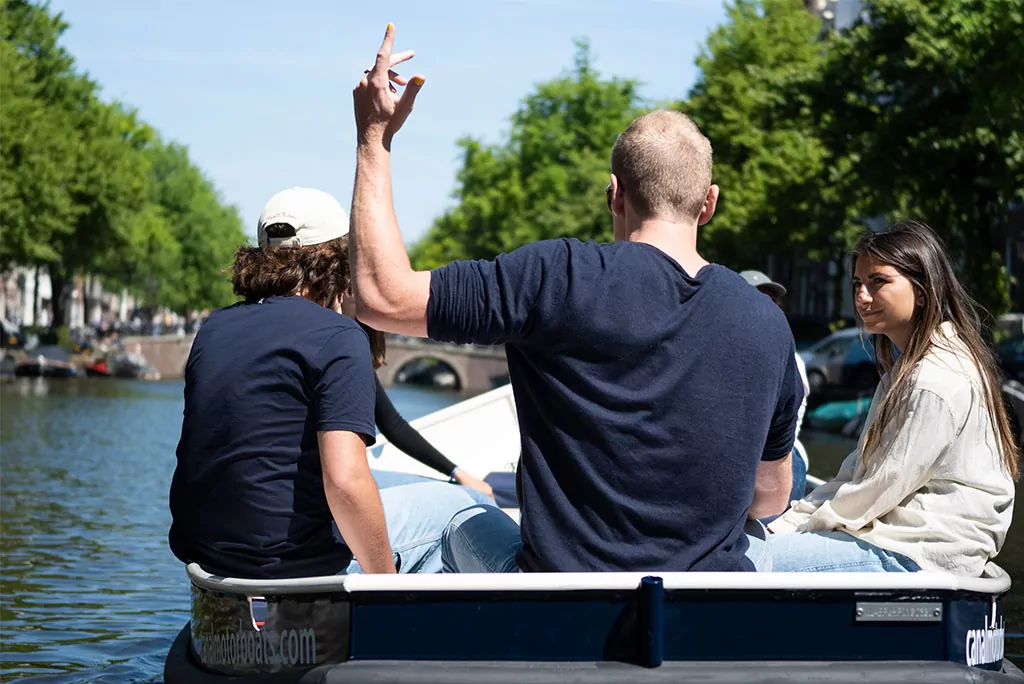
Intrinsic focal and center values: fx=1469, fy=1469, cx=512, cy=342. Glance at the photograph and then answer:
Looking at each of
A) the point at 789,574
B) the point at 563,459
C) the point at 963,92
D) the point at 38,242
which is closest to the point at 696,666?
the point at 789,574

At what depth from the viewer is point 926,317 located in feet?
12.2

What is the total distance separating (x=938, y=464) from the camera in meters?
3.50

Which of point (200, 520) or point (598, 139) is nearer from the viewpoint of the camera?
point (200, 520)

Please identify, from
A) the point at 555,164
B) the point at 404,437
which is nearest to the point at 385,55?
the point at 404,437

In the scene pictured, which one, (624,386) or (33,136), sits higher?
(33,136)

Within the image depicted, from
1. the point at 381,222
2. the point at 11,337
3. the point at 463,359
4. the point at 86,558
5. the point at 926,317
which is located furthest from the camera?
the point at 463,359

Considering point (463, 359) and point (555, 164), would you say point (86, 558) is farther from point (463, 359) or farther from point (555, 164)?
point (463, 359)

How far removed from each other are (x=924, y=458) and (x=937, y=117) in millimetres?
22401

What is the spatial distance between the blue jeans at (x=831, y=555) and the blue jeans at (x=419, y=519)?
0.76 meters

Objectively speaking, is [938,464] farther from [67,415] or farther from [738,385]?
[67,415]

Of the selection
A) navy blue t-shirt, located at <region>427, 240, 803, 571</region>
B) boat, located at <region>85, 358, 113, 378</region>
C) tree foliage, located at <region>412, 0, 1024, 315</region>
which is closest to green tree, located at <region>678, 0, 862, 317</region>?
tree foliage, located at <region>412, 0, 1024, 315</region>

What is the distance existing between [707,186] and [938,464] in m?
0.95

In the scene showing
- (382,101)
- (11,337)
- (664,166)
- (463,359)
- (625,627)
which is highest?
(382,101)

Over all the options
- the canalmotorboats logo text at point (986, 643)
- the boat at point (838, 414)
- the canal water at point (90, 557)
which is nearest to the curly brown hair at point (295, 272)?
the canalmotorboats logo text at point (986, 643)
